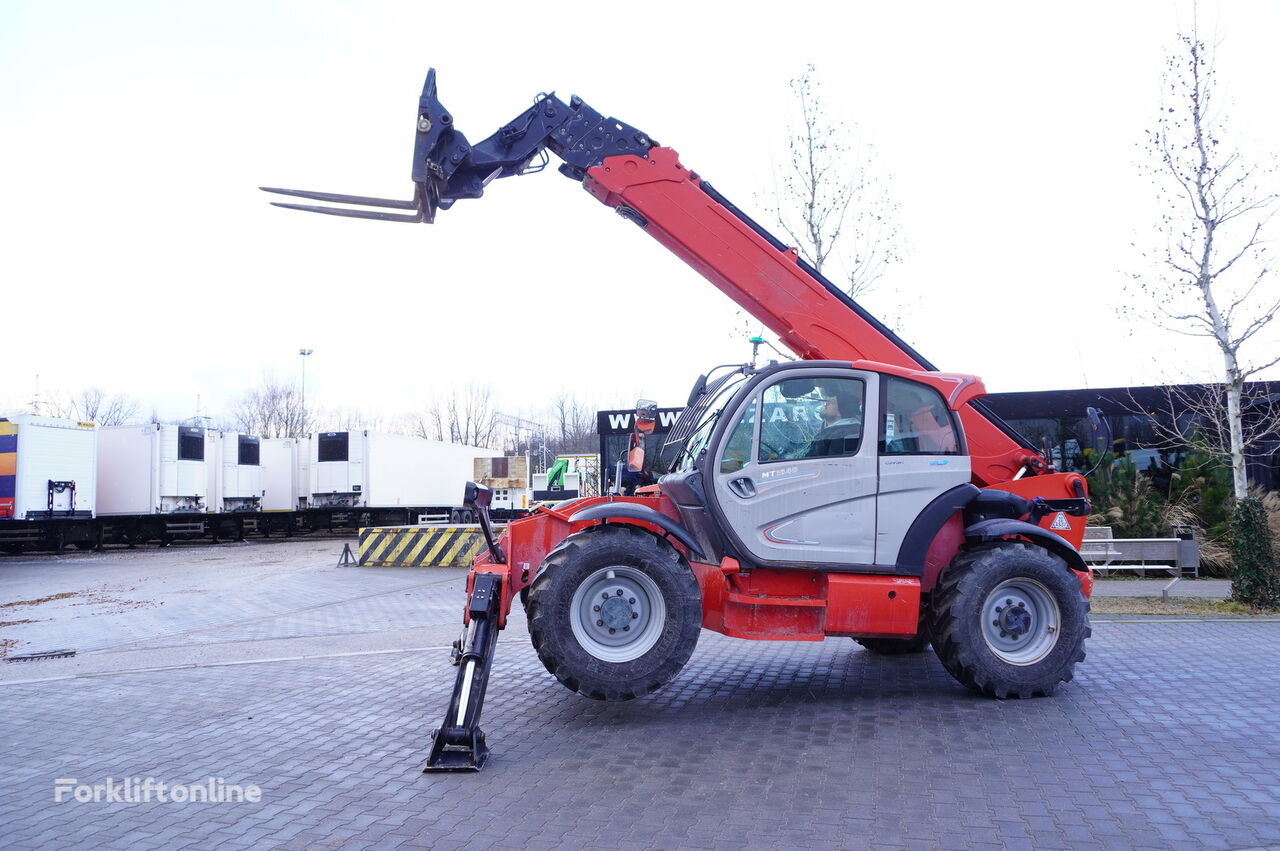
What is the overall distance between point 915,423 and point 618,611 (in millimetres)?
2709

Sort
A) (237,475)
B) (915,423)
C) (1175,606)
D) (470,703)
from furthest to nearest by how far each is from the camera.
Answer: (237,475) → (1175,606) → (915,423) → (470,703)

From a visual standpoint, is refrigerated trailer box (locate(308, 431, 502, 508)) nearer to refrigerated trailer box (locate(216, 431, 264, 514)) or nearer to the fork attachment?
refrigerated trailer box (locate(216, 431, 264, 514))

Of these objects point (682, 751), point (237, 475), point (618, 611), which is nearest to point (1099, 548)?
point (618, 611)

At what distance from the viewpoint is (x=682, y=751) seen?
5477mm

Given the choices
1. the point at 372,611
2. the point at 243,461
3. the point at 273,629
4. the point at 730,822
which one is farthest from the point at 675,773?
the point at 243,461

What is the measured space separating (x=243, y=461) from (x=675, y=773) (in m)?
31.8

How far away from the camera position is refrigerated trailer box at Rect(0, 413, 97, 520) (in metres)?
25.1

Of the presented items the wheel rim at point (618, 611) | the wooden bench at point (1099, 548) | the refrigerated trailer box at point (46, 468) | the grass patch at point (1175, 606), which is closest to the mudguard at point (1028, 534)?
the wheel rim at point (618, 611)

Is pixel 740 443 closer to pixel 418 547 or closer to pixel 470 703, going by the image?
pixel 470 703

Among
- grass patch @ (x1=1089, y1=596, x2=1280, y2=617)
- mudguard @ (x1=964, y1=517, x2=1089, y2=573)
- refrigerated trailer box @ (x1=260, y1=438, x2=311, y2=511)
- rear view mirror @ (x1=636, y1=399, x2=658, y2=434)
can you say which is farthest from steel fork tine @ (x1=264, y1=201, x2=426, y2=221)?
refrigerated trailer box @ (x1=260, y1=438, x2=311, y2=511)

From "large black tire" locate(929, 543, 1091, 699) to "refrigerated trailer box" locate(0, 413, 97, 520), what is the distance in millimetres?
27374

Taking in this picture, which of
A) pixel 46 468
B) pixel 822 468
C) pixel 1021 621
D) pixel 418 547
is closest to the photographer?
pixel 822 468

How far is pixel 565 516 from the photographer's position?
21.4 feet

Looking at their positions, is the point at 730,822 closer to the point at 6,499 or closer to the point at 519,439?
the point at 6,499
